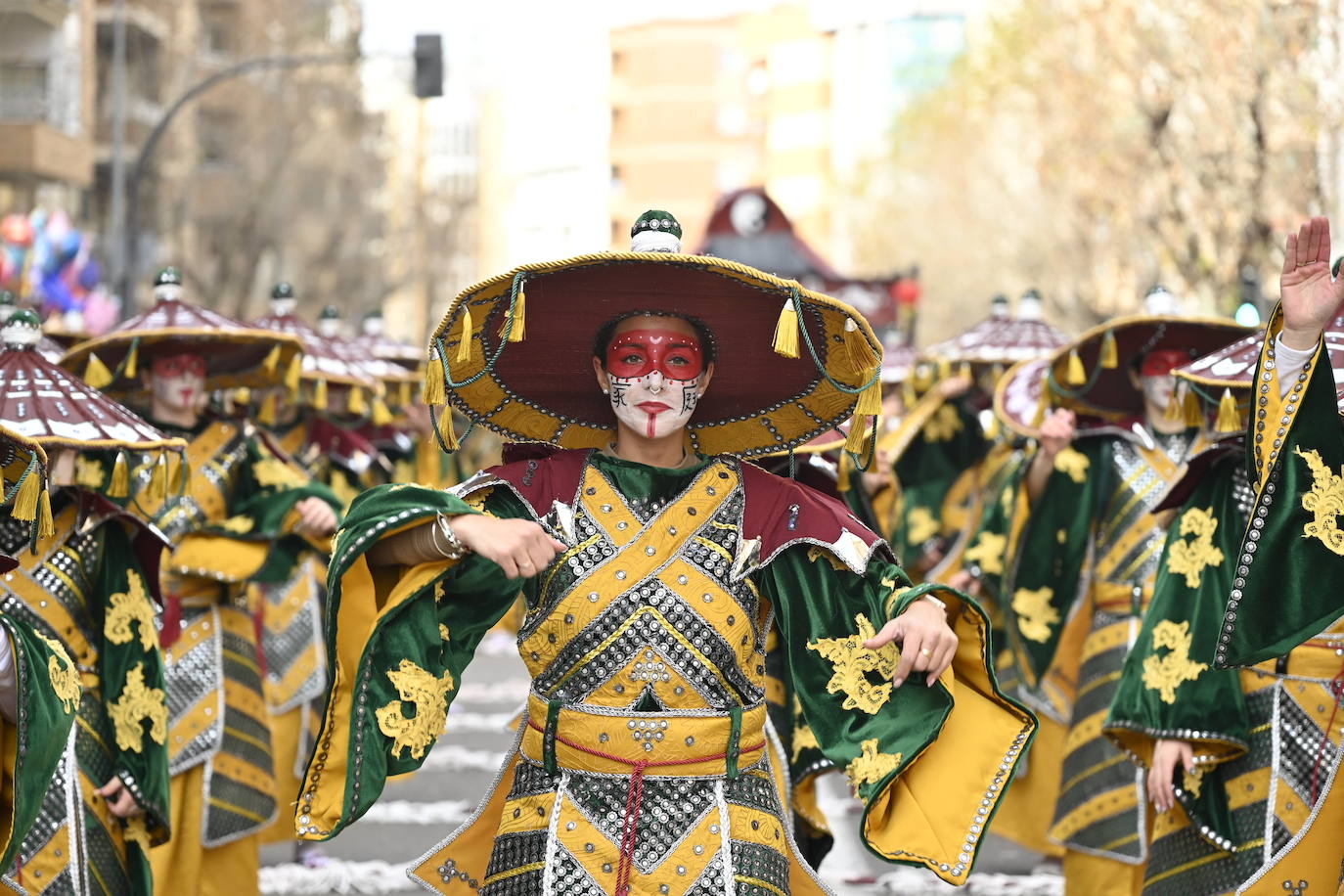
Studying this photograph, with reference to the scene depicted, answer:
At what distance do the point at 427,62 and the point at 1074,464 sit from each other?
514 inches

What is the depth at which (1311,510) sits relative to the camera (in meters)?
4.89

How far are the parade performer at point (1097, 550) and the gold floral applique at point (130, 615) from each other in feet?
11.2

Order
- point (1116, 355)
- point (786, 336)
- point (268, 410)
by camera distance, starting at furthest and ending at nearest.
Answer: point (268, 410)
point (1116, 355)
point (786, 336)

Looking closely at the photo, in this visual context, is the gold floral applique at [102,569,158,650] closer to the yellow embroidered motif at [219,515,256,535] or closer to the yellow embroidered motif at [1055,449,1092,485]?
the yellow embroidered motif at [219,515,256,535]

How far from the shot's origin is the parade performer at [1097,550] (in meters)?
7.83

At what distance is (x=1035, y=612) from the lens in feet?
28.0

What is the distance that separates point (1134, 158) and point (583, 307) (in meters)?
17.9

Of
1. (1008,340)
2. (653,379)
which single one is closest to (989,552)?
(1008,340)

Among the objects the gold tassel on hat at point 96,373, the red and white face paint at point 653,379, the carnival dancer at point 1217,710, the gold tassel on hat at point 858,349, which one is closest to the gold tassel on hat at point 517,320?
the red and white face paint at point 653,379

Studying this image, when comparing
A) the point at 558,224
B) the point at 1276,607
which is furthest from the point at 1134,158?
the point at 1276,607

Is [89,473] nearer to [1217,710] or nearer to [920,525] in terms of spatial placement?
[1217,710]

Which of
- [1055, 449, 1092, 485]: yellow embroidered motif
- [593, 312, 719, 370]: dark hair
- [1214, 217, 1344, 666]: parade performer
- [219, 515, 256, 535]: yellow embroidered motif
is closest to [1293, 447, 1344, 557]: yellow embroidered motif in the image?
[1214, 217, 1344, 666]: parade performer

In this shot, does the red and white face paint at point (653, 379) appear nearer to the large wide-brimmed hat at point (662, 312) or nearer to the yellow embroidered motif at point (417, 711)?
the large wide-brimmed hat at point (662, 312)

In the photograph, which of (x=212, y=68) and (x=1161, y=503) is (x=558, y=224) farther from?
(x=212, y=68)
